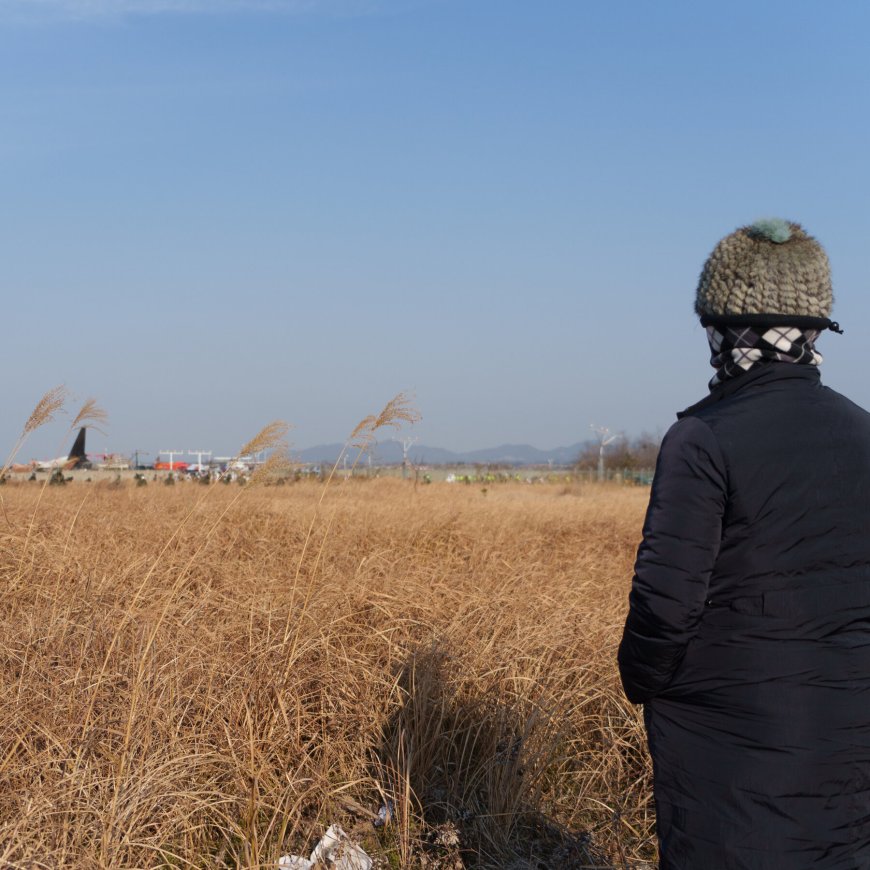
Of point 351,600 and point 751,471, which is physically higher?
point 751,471

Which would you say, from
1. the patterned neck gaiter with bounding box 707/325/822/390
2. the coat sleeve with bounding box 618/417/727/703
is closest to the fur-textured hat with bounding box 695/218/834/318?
the patterned neck gaiter with bounding box 707/325/822/390

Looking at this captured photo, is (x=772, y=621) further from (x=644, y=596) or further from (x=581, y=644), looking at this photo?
(x=581, y=644)

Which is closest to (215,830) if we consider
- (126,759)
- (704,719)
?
(126,759)

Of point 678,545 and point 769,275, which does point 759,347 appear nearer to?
point 769,275

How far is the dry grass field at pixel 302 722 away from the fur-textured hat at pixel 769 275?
222 cm

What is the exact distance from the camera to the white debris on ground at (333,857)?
326 centimetres

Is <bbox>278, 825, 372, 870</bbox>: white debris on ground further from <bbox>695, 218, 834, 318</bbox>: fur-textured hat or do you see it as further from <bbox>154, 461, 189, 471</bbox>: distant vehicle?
<bbox>154, 461, 189, 471</bbox>: distant vehicle

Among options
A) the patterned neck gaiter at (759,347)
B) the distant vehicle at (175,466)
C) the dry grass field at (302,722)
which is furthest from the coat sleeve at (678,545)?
the distant vehicle at (175,466)

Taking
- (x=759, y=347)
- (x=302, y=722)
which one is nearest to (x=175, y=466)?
(x=302, y=722)

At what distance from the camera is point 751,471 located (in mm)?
1908

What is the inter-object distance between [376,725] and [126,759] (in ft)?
3.76

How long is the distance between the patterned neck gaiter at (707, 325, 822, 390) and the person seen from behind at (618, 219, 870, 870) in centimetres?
9

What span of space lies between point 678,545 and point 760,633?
0.25m

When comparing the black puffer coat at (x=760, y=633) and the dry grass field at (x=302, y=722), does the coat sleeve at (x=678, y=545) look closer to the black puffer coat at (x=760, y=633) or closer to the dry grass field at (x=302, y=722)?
the black puffer coat at (x=760, y=633)
